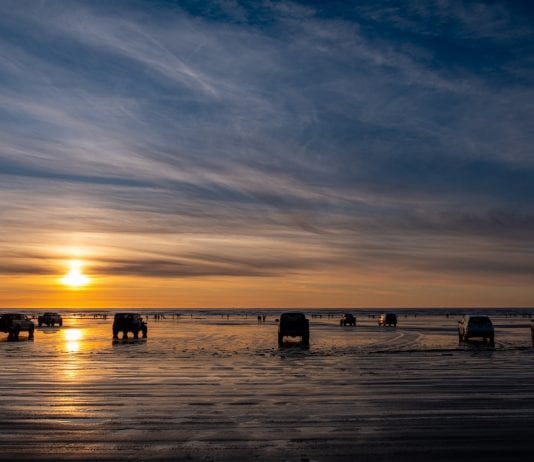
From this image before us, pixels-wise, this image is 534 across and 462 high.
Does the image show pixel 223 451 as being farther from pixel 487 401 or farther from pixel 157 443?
pixel 487 401

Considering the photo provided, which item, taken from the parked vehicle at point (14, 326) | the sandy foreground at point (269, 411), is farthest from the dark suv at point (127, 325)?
the sandy foreground at point (269, 411)

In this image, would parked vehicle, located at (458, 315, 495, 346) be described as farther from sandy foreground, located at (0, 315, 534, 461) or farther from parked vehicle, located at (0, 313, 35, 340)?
parked vehicle, located at (0, 313, 35, 340)

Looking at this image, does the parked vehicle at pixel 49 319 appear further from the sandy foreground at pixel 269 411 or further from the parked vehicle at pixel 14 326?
the sandy foreground at pixel 269 411

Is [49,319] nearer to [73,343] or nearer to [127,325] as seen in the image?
[127,325]

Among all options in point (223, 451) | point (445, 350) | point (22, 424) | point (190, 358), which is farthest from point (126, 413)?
point (445, 350)

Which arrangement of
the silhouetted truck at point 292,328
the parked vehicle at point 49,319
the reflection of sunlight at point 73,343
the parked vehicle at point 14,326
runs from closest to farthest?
the reflection of sunlight at point 73,343, the silhouetted truck at point 292,328, the parked vehicle at point 14,326, the parked vehicle at point 49,319

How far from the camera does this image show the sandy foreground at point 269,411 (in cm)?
994

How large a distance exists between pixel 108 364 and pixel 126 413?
13.9 metres

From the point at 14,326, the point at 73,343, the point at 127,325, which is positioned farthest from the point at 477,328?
the point at 14,326

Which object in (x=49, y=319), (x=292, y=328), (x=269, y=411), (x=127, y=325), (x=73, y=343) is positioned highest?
(x=292, y=328)

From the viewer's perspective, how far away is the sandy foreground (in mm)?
9938

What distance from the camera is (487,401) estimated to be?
1518cm

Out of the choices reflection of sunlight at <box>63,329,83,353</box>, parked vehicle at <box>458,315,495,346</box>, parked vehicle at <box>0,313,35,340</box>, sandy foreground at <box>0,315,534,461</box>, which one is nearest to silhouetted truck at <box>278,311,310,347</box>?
parked vehicle at <box>458,315,495,346</box>

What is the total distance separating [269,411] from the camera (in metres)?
13.8
